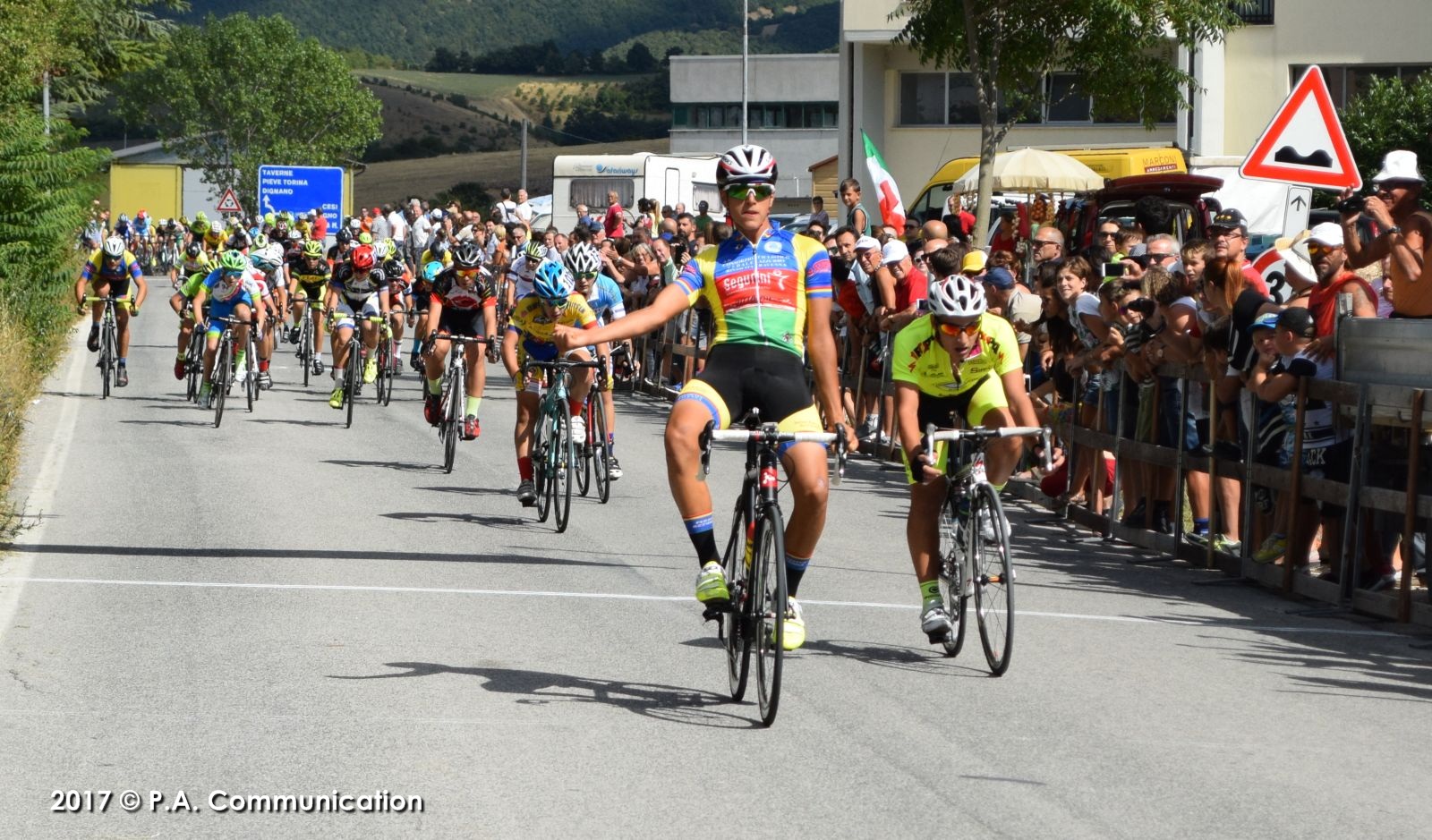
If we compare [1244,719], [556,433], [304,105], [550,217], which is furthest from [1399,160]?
[304,105]

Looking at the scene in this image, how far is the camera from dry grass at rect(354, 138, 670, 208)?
137875 millimetres

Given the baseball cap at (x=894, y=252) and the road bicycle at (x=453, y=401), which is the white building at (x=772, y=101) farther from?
the road bicycle at (x=453, y=401)

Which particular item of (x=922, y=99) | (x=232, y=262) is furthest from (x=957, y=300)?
(x=922, y=99)

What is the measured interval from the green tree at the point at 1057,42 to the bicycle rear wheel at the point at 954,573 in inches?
606

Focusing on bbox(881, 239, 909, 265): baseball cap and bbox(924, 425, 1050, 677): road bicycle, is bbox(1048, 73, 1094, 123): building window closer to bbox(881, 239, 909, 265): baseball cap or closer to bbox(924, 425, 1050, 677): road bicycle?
bbox(881, 239, 909, 265): baseball cap

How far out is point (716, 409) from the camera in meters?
7.93

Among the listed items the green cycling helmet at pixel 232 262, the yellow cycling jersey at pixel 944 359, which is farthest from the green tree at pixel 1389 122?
the yellow cycling jersey at pixel 944 359

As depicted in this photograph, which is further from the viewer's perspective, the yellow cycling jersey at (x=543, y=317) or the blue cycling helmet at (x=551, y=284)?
the yellow cycling jersey at (x=543, y=317)

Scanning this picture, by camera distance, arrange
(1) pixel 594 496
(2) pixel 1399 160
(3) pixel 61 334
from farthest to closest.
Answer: (3) pixel 61 334 < (1) pixel 594 496 < (2) pixel 1399 160

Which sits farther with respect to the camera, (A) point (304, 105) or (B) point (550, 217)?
(A) point (304, 105)

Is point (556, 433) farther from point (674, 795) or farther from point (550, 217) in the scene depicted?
point (550, 217)

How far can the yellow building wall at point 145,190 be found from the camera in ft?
298

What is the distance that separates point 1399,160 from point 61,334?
2191 centimetres

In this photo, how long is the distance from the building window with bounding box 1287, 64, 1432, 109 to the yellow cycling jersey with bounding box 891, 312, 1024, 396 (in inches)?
1441
